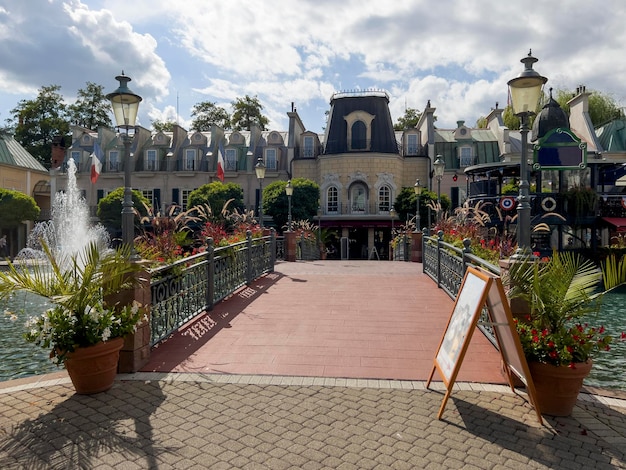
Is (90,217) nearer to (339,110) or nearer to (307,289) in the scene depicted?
(339,110)

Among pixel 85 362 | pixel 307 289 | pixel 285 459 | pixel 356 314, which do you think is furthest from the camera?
pixel 307 289

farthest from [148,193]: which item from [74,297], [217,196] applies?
[74,297]

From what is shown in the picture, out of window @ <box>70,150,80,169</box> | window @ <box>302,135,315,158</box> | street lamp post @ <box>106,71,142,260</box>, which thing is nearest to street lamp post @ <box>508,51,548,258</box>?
street lamp post @ <box>106,71,142,260</box>

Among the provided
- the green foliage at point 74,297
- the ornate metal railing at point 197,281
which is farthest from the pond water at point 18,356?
the ornate metal railing at point 197,281

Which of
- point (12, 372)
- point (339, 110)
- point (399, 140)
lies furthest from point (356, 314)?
point (399, 140)

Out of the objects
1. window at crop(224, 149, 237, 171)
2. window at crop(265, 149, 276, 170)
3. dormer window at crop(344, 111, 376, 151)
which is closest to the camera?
dormer window at crop(344, 111, 376, 151)

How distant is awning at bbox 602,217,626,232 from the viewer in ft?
65.7

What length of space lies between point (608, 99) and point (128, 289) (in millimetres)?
42650

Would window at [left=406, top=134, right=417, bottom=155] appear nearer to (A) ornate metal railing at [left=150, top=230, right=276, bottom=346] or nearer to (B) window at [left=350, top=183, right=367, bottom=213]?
(B) window at [left=350, top=183, right=367, bottom=213]

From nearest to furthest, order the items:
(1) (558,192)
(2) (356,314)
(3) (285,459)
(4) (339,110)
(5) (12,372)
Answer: (3) (285,459), (5) (12,372), (2) (356,314), (1) (558,192), (4) (339,110)

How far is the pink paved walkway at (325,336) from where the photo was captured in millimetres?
5234

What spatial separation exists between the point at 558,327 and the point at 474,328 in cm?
105

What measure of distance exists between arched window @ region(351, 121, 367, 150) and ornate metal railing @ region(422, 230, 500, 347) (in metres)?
20.2

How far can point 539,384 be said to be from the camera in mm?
4062
